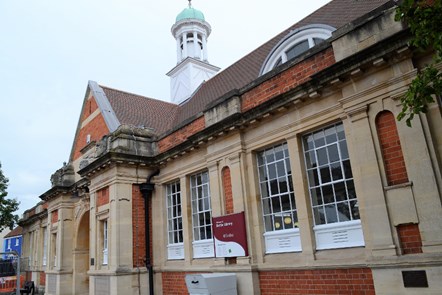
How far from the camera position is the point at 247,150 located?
8.85 m

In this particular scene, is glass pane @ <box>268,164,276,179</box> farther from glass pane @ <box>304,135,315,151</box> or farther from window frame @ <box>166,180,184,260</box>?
window frame @ <box>166,180,184,260</box>

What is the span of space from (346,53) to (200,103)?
28.6ft

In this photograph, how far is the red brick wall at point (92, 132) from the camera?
14.7 m

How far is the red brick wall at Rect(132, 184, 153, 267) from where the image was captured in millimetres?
11117

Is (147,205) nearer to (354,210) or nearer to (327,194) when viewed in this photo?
(327,194)

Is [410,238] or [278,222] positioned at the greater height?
[278,222]

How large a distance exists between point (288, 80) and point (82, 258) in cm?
1239

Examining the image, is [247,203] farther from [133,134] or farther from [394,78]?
[133,134]

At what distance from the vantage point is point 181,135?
1127 centimetres

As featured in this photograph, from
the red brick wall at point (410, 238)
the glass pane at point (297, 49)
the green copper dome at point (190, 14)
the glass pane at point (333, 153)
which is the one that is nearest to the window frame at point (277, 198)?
the glass pane at point (333, 153)

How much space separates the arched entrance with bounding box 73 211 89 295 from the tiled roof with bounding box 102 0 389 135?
4749 millimetres

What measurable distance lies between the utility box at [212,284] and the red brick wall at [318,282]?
673 mm

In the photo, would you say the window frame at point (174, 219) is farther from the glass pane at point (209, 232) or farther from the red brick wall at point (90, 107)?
the red brick wall at point (90, 107)

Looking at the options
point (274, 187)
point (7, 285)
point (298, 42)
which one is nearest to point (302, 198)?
point (274, 187)
